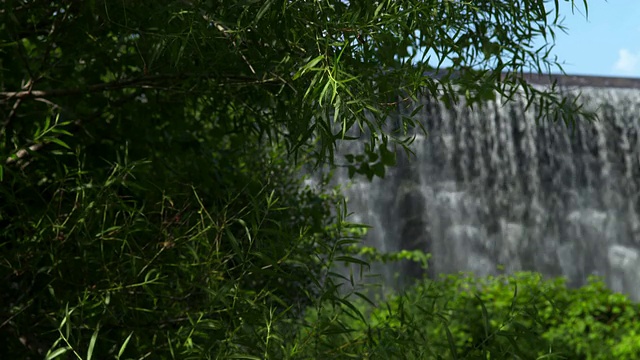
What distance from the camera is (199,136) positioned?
360 centimetres

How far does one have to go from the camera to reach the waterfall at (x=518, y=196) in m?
12.0

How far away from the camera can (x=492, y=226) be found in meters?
12.4

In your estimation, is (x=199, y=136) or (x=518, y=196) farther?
(x=518, y=196)

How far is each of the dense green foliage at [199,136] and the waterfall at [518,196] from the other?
28.0 feet

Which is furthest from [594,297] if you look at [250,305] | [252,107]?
[250,305]

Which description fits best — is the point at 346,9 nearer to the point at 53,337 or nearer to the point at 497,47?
the point at 497,47

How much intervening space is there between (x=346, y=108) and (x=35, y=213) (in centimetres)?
149

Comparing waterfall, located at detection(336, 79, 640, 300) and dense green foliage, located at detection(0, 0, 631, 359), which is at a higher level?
dense green foliage, located at detection(0, 0, 631, 359)

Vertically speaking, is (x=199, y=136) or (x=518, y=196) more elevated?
(x=199, y=136)

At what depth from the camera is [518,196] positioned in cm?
1241

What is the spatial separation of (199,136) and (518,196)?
9.35 meters

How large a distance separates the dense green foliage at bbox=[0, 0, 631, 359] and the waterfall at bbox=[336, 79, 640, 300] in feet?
28.0

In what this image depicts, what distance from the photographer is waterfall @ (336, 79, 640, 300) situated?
11984 mm

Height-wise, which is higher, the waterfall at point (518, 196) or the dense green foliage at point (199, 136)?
the dense green foliage at point (199, 136)
